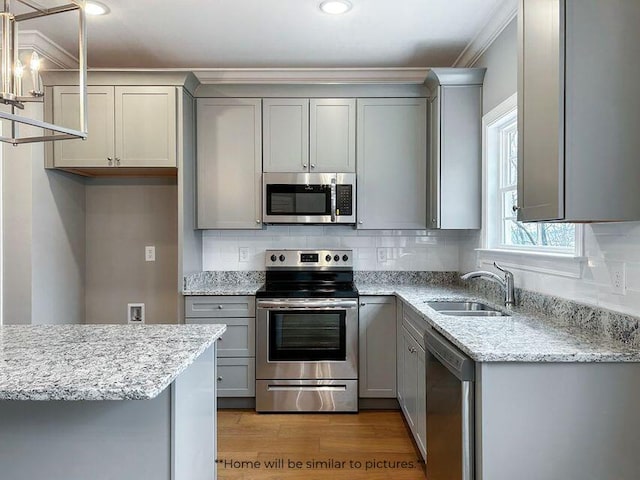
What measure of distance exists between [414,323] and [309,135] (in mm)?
1637

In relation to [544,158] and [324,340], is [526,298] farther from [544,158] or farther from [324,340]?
[324,340]

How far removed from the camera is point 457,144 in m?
3.17

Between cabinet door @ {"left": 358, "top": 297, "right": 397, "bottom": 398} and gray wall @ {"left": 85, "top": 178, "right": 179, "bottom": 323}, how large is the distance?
1561 millimetres

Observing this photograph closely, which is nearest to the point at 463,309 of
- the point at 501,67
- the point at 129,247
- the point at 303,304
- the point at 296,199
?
the point at 303,304

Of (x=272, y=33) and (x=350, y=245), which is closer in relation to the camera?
(x=272, y=33)

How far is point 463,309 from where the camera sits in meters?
2.89

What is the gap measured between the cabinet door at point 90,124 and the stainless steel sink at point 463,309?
2.49 metres

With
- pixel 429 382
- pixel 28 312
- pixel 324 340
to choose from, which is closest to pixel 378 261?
A: pixel 324 340

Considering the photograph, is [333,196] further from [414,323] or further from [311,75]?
[414,323]

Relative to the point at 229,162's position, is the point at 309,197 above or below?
below

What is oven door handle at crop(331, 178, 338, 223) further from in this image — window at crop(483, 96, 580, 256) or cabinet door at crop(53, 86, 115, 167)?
cabinet door at crop(53, 86, 115, 167)

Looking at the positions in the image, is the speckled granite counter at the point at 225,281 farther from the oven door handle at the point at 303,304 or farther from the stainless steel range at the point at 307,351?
the stainless steel range at the point at 307,351

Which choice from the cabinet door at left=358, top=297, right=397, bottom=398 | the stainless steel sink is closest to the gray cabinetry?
the cabinet door at left=358, top=297, right=397, bottom=398

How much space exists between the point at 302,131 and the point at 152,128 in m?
1.09
